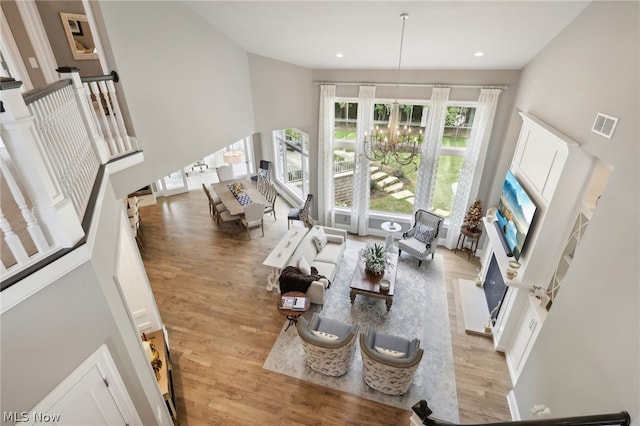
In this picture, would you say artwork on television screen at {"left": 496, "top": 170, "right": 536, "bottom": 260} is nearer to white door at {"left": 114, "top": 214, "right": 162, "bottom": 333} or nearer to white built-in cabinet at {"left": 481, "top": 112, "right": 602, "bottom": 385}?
white built-in cabinet at {"left": 481, "top": 112, "right": 602, "bottom": 385}

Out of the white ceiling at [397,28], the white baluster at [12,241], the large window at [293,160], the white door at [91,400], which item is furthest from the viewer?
the large window at [293,160]

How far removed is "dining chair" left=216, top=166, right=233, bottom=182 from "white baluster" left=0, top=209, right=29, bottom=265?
783 cm

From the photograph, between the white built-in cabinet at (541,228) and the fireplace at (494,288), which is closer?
the white built-in cabinet at (541,228)

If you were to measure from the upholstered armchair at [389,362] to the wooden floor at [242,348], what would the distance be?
0.29 m

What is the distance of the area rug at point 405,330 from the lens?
4.17 m

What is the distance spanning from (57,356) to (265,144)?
8.74 meters

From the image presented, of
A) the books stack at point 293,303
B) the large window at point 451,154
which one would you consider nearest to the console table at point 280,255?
the books stack at point 293,303

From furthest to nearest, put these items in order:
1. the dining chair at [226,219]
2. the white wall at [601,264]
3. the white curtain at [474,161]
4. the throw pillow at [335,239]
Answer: the dining chair at [226,219] < the throw pillow at [335,239] < the white curtain at [474,161] < the white wall at [601,264]

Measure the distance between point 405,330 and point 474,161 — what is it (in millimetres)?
3836

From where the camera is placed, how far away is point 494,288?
5.41 meters

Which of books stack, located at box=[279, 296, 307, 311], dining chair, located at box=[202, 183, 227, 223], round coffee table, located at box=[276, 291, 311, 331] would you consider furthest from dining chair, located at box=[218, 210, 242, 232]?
books stack, located at box=[279, 296, 307, 311]

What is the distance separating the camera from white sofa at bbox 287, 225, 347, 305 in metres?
5.42

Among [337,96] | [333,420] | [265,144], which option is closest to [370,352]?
[333,420]

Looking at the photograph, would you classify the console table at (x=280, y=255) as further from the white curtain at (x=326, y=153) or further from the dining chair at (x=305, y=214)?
the white curtain at (x=326, y=153)
